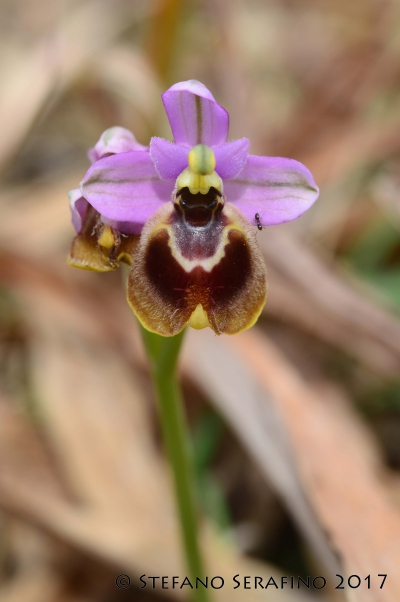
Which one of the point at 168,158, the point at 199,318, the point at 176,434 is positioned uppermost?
the point at 168,158

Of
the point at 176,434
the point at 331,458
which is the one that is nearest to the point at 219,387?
the point at 331,458

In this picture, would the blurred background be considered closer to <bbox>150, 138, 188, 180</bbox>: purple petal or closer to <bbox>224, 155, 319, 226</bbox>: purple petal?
<bbox>224, 155, 319, 226</bbox>: purple petal

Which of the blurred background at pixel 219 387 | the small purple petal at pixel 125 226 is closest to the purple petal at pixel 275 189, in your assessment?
the small purple petal at pixel 125 226

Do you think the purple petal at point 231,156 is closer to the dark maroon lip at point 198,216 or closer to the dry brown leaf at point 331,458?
the dark maroon lip at point 198,216

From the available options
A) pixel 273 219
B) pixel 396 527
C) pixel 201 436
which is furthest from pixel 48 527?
pixel 273 219

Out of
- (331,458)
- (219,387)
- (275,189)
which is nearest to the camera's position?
(275,189)

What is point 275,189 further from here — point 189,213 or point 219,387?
point 219,387

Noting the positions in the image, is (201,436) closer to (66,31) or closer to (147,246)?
(147,246)
